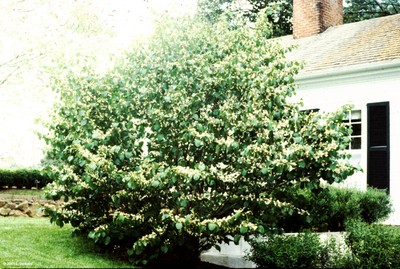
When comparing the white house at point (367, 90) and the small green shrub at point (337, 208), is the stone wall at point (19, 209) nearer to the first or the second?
the small green shrub at point (337, 208)

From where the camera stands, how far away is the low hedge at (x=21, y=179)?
2027 centimetres

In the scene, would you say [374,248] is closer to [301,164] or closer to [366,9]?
[301,164]

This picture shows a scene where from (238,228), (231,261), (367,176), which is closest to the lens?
(238,228)

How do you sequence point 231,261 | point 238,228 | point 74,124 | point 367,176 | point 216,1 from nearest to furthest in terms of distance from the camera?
point 238,228, point 74,124, point 231,261, point 367,176, point 216,1

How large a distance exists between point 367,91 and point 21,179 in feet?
46.6

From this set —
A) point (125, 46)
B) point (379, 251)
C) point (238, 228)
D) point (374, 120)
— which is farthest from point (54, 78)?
point (374, 120)

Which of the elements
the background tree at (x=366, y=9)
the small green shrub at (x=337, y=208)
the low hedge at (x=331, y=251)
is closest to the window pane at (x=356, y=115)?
the small green shrub at (x=337, y=208)

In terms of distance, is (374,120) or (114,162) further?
(374,120)

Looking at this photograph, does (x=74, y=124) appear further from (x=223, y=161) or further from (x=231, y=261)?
(x=231, y=261)

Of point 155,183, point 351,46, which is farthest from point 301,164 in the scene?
point 351,46

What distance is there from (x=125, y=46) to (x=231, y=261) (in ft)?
13.3

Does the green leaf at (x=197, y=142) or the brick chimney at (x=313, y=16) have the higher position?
the brick chimney at (x=313, y=16)

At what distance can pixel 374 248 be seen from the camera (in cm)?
786

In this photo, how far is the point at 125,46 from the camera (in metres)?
7.86
